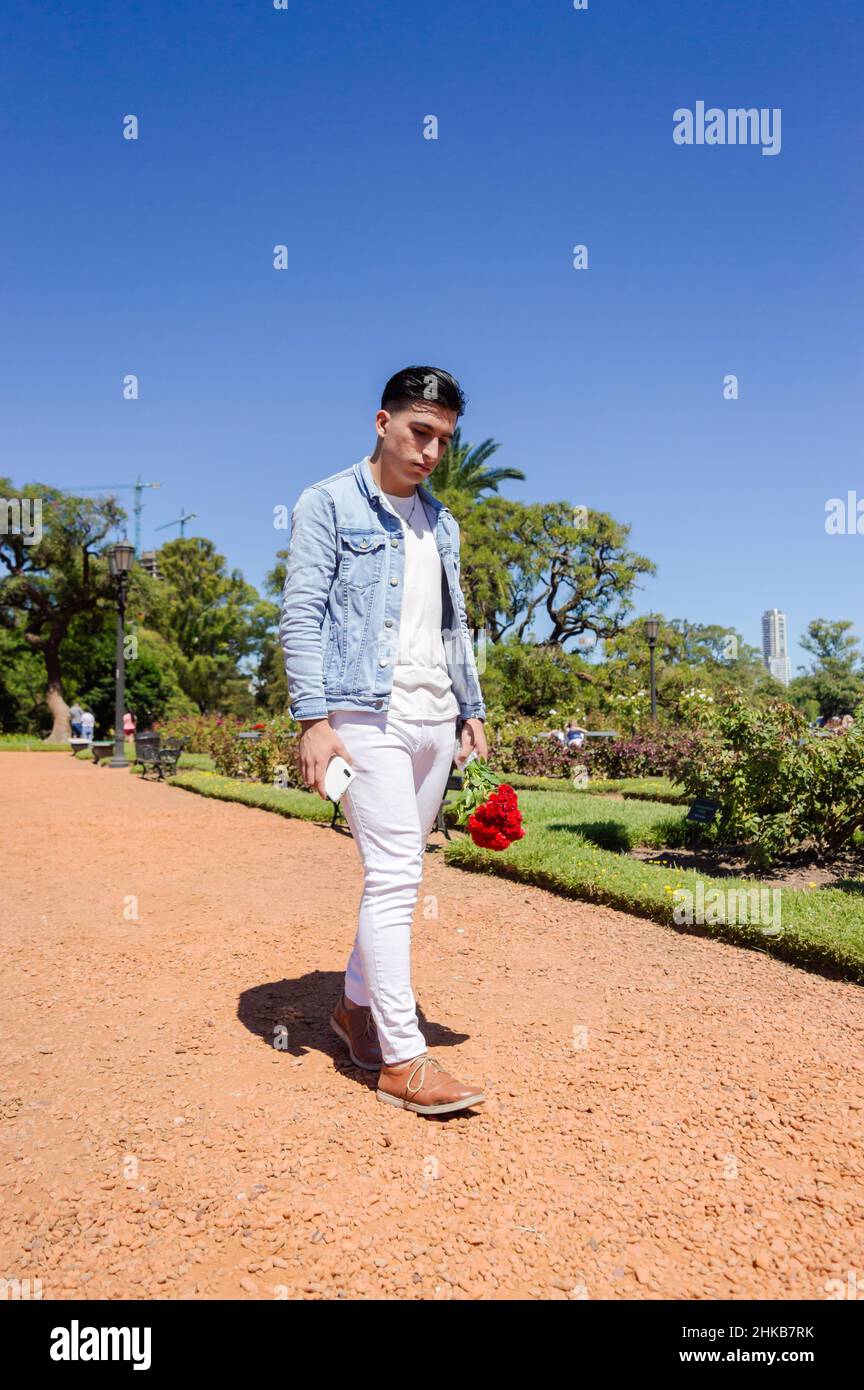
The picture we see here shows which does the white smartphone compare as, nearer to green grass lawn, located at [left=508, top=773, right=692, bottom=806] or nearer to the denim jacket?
the denim jacket

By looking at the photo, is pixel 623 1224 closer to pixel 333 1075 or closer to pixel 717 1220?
pixel 717 1220

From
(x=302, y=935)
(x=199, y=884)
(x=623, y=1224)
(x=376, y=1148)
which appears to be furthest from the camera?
A: (x=199, y=884)

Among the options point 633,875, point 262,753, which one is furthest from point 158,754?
point 633,875

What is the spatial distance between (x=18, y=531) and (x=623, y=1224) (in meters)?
33.1

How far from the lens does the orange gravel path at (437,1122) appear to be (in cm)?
191

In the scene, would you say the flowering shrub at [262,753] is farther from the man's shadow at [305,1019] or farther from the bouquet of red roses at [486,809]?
the bouquet of red roses at [486,809]

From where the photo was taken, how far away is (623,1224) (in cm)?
205

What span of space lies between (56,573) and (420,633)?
31759 millimetres

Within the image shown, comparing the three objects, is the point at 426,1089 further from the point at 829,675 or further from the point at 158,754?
the point at 829,675

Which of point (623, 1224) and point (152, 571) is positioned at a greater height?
point (152, 571)

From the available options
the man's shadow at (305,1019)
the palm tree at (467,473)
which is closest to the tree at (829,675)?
the palm tree at (467,473)

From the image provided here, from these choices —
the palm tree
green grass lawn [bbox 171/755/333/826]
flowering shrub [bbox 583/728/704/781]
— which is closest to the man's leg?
green grass lawn [bbox 171/755/333/826]

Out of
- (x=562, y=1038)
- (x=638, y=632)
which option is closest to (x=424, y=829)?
(x=562, y=1038)
